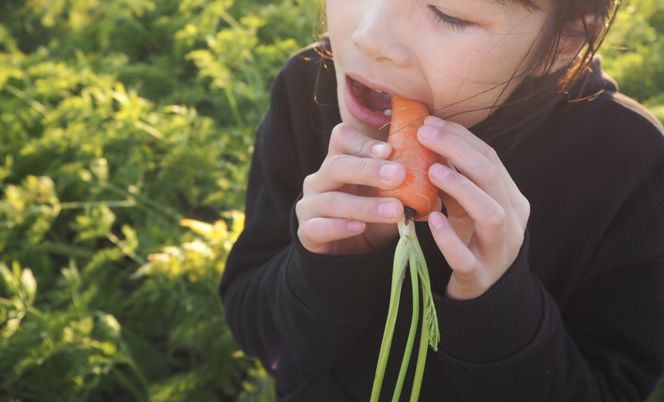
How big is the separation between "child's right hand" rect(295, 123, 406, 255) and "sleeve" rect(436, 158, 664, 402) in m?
0.23

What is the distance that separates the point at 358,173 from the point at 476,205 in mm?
207

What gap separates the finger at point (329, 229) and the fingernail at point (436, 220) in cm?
15

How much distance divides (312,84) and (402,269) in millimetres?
728

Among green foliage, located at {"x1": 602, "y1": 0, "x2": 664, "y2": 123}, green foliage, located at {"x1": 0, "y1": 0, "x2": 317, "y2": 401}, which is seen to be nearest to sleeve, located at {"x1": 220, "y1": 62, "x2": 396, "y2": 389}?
green foliage, located at {"x1": 0, "y1": 0, "x2": 317, "y2": 401}

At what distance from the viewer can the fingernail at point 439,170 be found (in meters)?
1.10

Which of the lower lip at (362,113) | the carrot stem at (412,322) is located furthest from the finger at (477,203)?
the lower lip at (362,113)

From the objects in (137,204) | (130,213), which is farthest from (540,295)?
(130,213)

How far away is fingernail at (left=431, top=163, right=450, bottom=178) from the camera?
3.62 ft

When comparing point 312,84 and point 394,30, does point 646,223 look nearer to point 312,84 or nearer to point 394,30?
point 394,30

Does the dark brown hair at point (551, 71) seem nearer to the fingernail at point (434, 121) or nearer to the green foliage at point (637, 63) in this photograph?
the fingernail at point (434, 121)

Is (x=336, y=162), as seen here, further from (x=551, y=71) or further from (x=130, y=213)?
(x=130, y=213)

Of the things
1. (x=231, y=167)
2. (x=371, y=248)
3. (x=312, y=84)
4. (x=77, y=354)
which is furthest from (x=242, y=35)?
(x=371, y=248)

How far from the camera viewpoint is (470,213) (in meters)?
1.08

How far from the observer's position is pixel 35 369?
7.61 ft
